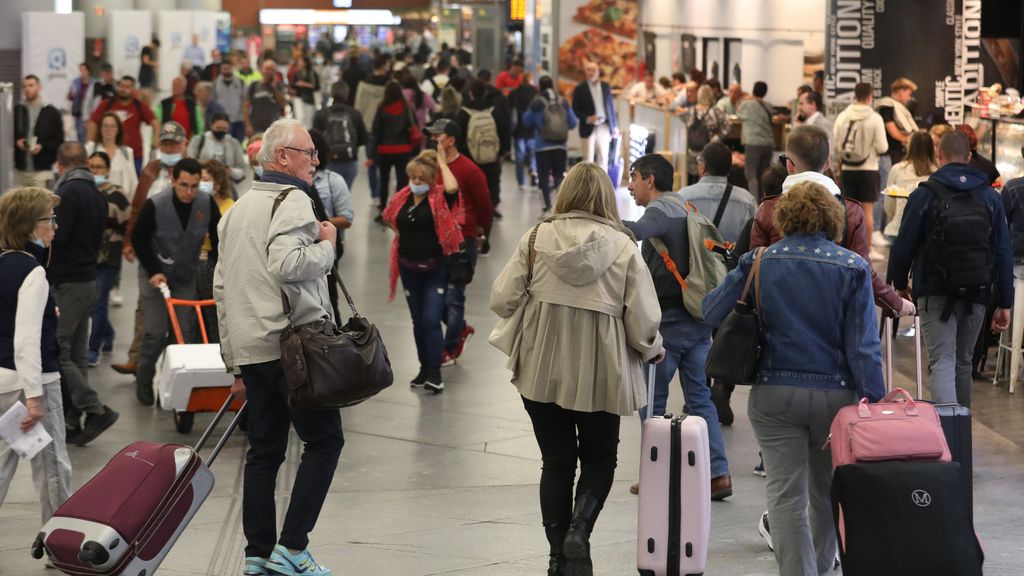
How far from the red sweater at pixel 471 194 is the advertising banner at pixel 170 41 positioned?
21.5 metres

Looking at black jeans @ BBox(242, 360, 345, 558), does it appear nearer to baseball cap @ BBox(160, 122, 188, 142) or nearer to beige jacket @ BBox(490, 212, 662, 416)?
beige jacket @ BBox(490, 212, 662, 416)

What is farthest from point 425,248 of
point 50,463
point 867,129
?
point 867,129

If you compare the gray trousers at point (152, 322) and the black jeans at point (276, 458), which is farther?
the gray trousers at point (152, 322)

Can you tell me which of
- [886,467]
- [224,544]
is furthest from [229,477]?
[886,467]

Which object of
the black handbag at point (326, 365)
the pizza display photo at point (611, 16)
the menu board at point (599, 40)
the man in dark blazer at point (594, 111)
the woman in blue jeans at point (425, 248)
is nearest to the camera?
the black handbag at point (326, 365)

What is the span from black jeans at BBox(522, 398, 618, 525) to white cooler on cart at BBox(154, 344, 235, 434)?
3.09 m

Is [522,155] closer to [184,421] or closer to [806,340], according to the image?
[184,421]

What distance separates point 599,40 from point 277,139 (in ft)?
78.7

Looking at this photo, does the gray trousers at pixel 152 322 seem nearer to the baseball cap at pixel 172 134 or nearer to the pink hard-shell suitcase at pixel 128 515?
the baseball cap at pixel 172 134

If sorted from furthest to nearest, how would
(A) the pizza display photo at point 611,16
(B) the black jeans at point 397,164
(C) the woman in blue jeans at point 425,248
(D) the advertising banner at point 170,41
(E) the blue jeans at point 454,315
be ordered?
(D) the advertising banner at point 170,41, (A) the pizza display photo at point 611,16, (B) the black jeans at point 397,164, (E) the blue jeans at point 454,315, (C) the woman in blue jeans at point 425,248

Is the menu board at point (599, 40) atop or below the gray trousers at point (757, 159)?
atop

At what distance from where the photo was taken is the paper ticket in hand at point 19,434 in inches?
221

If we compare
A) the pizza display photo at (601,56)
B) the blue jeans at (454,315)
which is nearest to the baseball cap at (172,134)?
the blue jeans at (454,315)

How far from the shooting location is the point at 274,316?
5172mm
